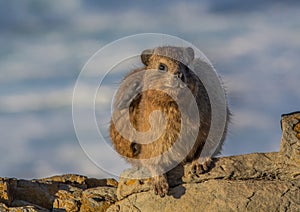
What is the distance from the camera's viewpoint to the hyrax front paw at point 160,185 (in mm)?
17844

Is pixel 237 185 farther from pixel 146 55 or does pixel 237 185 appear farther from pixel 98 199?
pixel 98 199

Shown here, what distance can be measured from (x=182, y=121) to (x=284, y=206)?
3184 mm

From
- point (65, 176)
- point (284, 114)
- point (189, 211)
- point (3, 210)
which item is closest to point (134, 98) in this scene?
point (189, 211)

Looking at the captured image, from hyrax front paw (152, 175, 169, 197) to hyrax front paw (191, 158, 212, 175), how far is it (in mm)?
805

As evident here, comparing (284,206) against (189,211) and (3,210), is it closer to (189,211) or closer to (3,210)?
(189,211)

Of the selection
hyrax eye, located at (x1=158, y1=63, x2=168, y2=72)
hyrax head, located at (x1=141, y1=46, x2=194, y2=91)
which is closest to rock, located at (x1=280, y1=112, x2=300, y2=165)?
hyrax head, located at (x1=141, y1=46, x2=194, y2=91)

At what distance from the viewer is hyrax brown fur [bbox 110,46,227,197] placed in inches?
648

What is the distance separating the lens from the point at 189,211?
1794 centimetres

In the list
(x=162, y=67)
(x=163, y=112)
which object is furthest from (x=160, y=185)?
(x=162, y=67)

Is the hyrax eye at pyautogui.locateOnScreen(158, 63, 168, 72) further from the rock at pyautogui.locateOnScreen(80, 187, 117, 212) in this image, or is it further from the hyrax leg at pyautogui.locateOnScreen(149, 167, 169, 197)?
the rock at pyautogui.locateOnScreen(80, 187, 117, 212)

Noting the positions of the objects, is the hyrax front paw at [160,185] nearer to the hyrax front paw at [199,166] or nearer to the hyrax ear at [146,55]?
the hyrax front paw at [199,166]

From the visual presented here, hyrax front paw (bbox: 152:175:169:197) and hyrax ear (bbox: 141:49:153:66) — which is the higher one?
hyrax ear (bbox: 141:49:153:66)

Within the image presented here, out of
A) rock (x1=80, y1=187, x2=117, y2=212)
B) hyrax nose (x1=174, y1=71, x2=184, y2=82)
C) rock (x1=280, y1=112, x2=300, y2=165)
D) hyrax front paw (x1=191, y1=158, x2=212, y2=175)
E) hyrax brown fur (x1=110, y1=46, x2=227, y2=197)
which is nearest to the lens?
hyrax nose (x1=174, y1=71, x2=184, y2=82)

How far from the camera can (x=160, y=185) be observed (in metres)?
17.9
